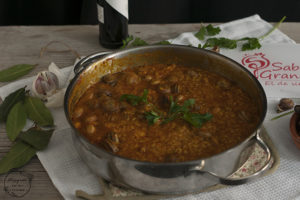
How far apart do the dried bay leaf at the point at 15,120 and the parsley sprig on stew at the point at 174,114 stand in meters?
0.52

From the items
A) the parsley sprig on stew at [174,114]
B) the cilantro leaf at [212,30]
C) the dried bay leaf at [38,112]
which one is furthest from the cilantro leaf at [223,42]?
the dried bay leaf at [38,112]

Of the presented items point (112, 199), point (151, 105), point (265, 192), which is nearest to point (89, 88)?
point (151, 105)

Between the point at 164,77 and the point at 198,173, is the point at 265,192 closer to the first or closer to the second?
the point at 198,173

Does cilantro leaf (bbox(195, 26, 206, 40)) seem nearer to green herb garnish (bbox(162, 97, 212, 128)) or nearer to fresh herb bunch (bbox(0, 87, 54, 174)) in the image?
green herb garnish (bbox(162, 97, 212, 128))

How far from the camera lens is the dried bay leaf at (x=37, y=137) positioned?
1729 mm

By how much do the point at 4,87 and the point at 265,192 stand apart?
1493mm

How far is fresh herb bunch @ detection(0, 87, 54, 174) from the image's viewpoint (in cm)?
168

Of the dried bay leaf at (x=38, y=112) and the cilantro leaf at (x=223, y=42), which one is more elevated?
the cilantro leaf at (x=223, y=42)

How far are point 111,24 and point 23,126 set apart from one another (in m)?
0.92

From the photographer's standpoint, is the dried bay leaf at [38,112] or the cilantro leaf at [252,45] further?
the cilantro leaf at [252,45]

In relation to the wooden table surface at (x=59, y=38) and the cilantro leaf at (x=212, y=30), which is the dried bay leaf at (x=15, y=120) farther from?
the cilantro leaf at (x=212, y=30)

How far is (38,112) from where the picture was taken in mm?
1908

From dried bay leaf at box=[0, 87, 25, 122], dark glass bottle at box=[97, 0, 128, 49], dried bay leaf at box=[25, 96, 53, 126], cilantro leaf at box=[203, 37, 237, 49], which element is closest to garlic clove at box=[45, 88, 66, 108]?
dried bay leaf at box=[25, 96, 53, 126]

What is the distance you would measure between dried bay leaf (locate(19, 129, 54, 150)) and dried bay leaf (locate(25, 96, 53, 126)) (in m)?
0.07
